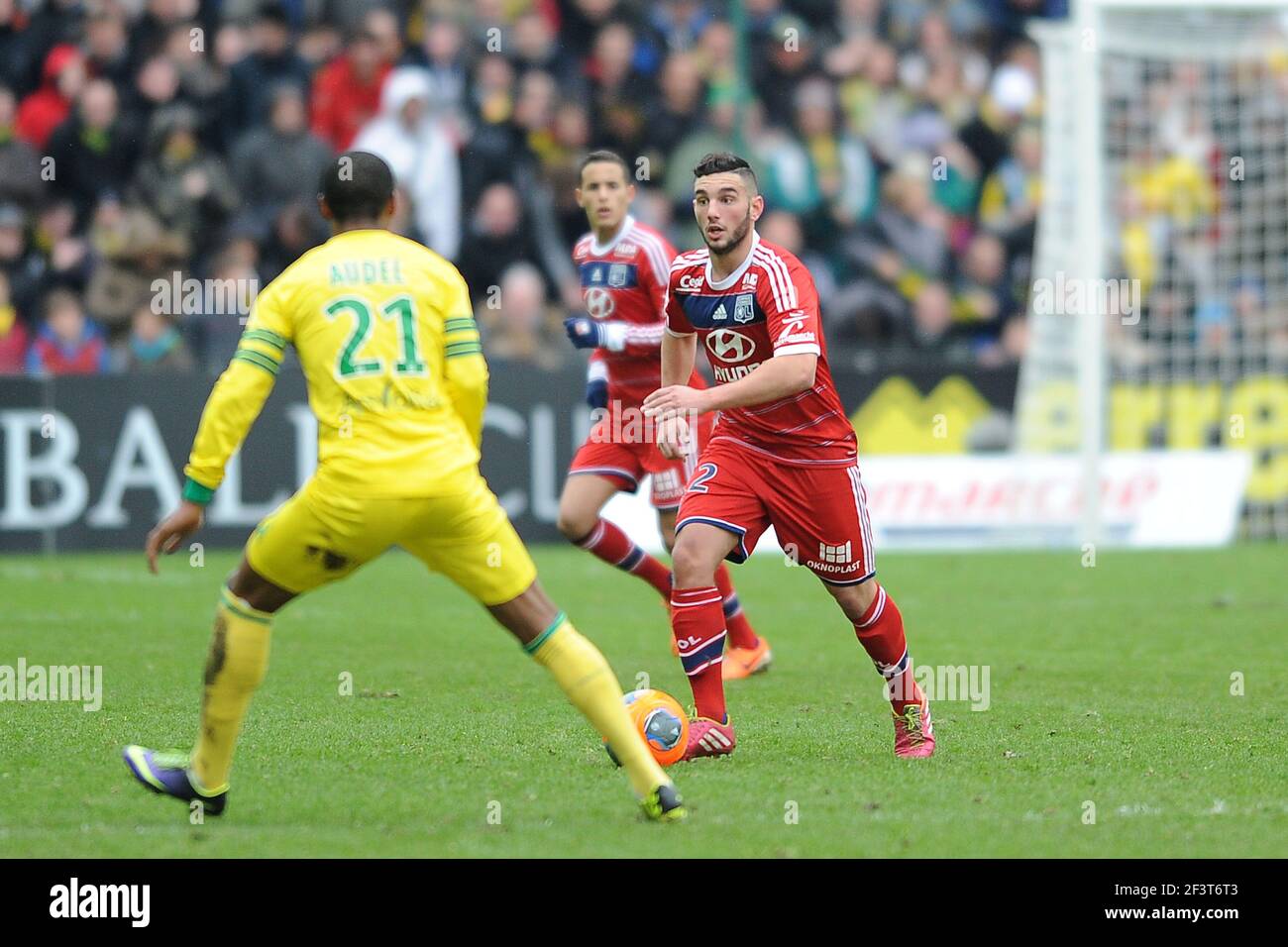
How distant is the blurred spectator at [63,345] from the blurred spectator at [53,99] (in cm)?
165

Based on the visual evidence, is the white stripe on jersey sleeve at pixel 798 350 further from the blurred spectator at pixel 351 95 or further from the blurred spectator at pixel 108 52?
the blurred spectator at pixel 108 52

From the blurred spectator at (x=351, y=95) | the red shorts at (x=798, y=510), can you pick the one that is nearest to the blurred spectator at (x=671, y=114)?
the blurred spectator at (x=351, y=95)

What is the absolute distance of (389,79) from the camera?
1758 cm

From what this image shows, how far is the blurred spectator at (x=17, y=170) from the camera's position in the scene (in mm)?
16609

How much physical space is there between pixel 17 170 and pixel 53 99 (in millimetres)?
816

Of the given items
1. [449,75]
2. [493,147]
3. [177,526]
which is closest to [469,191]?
[493,147]

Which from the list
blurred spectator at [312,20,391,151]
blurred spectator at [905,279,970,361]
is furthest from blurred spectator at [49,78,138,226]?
blurred spectator at [905,279,970,361]

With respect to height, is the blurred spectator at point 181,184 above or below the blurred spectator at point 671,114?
below

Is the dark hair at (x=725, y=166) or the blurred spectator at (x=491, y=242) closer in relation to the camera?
the dark hair at (x=725, y=166)

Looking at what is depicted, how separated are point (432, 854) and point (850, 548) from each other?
97.7 inches

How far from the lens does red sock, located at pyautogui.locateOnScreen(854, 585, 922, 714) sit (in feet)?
24.4

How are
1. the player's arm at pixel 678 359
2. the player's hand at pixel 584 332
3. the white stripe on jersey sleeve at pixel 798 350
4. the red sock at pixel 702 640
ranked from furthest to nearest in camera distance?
1. the player's hand at pixel 584 332
2. the player's arm at pixel 678 359
3. the red sock at pixel 702 640
4. the white stripe on jersey sleeve at pixel 798 350

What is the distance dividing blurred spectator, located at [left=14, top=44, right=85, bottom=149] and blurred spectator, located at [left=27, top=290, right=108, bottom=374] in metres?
1.65
